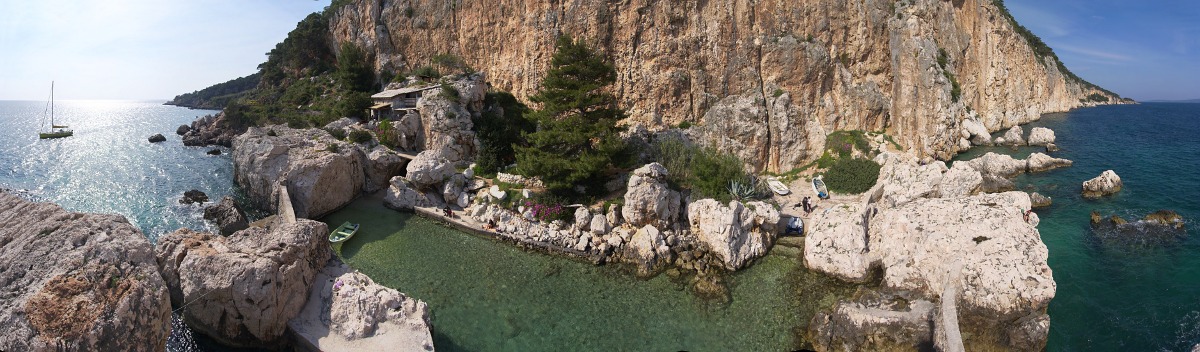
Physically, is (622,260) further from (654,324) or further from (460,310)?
(460,310)

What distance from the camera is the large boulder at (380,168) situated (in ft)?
87.4

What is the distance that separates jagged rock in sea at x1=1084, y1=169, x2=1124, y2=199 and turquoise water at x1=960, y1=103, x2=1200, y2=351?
456 millimetres

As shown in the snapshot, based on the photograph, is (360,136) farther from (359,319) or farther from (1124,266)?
(1124,266)

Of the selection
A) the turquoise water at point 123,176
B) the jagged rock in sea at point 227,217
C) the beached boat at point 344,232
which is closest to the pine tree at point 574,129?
the beached boat at point 344,232

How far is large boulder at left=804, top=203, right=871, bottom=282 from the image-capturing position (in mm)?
16344

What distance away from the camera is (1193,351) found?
37.5 ft

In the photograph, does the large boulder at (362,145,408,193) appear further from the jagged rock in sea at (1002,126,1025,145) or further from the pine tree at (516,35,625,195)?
the jagged rock in sea at (1002,126,1025,145)

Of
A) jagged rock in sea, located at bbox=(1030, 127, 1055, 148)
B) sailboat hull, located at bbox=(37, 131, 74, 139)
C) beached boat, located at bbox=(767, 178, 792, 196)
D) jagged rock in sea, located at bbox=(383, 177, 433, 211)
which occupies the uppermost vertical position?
jagged rock in sea, located at bbox=(1030, 127, 1055, 148)

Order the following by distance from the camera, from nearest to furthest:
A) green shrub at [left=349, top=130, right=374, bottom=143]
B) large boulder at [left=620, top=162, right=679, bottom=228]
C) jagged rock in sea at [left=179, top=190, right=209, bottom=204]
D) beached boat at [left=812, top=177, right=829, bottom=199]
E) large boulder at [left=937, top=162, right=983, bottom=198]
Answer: large boulder at [left=937, top=162, right=983, bottom=198] < large boulder at [left=620, top=162, right=679, bottom=228] < beached boat at [left=812, top=177, right=829, bottom=199] < jagged rock in sea at [left=179, top=190, right=209, bottom=204] < green shrub at [left=349, top=130, right=374, bottom=143]

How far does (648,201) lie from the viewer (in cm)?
1973

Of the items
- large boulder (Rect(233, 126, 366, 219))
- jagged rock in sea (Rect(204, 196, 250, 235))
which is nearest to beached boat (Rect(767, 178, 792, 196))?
large boulder (Rect(233, 126, 366, 219))

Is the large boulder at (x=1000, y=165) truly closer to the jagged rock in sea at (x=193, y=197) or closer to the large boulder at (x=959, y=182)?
the large boulder at (x=959, y=182)

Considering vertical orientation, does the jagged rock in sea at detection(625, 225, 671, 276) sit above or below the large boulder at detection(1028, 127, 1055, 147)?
below

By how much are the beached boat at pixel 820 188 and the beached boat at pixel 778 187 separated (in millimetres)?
1227
